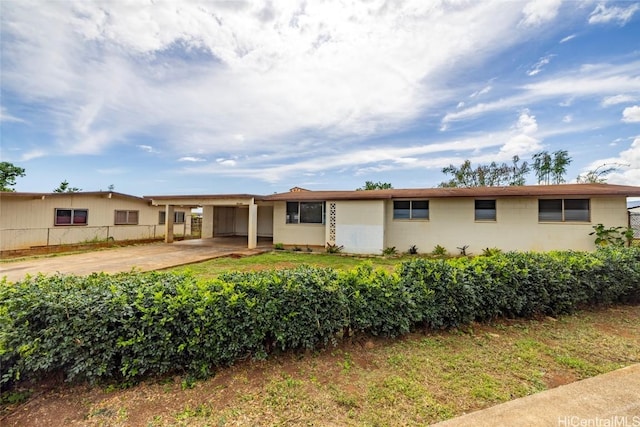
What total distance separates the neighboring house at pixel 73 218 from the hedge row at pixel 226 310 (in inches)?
513

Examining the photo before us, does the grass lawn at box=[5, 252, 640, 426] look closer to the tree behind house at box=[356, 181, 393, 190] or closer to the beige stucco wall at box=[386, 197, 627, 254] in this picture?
the beige stucco wall at box=[386, 197, 627, 254]

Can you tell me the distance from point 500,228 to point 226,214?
56.4 ft

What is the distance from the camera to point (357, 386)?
262cm

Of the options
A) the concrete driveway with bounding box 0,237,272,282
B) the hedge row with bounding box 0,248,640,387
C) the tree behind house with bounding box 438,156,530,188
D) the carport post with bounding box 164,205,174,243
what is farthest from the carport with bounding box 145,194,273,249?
the tree behind house with bounding box 438,156,530,188

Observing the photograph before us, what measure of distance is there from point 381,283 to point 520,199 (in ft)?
34.0

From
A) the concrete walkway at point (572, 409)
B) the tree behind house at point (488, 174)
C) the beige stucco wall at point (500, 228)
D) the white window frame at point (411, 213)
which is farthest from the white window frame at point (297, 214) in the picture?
the tree behind house at point (488, 174)

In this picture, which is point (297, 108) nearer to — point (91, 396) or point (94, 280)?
point (94, 280)

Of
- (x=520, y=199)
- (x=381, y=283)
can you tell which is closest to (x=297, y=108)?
(x=520, y=199)

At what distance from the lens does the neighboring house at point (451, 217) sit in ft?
33.4

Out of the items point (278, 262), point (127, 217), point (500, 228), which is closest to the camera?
point (278, 262)

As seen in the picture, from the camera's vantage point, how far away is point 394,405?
235 cm

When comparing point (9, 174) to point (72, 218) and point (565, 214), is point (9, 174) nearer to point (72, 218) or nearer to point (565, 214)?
point (72, 218)

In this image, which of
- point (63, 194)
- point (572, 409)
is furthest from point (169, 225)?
point (572, 409)

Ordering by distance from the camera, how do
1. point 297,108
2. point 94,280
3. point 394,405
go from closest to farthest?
point 394,405 → point 94,280 → point 297,108
